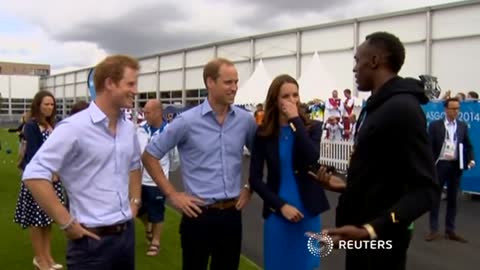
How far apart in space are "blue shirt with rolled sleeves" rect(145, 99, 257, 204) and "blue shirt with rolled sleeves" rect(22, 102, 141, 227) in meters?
0.76

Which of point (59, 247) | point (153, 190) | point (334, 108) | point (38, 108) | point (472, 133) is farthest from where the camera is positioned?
point (334, 108)

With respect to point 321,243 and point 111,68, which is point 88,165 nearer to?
point 111,68

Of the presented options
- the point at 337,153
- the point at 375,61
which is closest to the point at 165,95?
the point at 337,153

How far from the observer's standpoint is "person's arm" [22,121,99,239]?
2.92m

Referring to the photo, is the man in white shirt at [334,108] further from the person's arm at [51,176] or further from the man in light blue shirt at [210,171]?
the person's arm at [51,176]

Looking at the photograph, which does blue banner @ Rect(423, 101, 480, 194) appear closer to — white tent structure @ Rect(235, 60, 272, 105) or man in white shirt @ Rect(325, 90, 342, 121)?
man in white shirt @ Rect(325, 90, 342, 121)

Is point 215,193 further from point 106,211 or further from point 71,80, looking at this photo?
point 71,80

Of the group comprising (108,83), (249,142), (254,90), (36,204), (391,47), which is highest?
(254,90)

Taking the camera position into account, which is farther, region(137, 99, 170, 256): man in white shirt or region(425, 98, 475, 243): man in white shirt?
region(425, 98, 475, 243): man in white shirt

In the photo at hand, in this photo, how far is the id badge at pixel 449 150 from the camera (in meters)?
8.45

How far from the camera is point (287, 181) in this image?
3.78 metres

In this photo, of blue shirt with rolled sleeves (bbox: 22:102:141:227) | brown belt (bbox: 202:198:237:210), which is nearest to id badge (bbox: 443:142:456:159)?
brown belt (bbox: 202:198:237:210)

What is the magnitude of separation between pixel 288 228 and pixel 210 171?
0.68 m

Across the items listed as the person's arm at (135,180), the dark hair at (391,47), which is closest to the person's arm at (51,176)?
the person's arm at (135,180)
